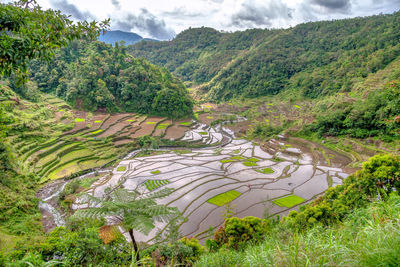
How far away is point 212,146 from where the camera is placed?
2795 centimetres

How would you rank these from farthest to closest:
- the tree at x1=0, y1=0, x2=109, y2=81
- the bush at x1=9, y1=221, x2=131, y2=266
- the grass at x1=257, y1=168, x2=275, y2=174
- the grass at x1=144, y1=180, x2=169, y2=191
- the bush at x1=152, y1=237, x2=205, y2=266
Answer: the grass at x1=257, y1=168, x2=275, y2=174 → the grass at x1=144, y1=180, x2=169, y2=191 → the bush at x1=152, y1=237, x2=205, y2=266 → the bush at x1=9, y1=221, x2=131, y2=266 → the tree at x1=0, y1=0, x2=109, y2=81

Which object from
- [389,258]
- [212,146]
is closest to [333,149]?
[212,146]

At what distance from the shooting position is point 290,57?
61250 mm

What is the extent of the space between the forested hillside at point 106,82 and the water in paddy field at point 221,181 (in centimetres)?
1364

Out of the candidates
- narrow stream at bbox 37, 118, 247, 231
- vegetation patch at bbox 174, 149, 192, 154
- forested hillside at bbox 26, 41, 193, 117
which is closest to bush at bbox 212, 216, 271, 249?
narrow stream at bbox 37, 118, 247, 231

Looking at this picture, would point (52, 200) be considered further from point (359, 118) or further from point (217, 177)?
point (359, 118)

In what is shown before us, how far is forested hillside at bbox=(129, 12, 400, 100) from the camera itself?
40.0 meters

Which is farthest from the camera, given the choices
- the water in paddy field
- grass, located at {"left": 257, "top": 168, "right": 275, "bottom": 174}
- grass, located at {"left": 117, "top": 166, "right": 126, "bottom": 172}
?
grass, located at {"left": 257, "top": 168, "right": 275, "bottom": 174}

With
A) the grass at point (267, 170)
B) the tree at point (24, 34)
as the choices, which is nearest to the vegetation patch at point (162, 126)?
the grass at point (267, 170)

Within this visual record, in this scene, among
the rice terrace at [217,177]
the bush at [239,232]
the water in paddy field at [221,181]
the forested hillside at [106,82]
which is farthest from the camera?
the forested hillside at [106,82]

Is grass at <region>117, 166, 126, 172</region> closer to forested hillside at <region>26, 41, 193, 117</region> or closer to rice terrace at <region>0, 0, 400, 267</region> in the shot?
rice terrace at <region>0, 0, 400, 267</region>

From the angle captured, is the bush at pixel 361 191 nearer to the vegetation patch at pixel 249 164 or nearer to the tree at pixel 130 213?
the tree at pixel 130 213

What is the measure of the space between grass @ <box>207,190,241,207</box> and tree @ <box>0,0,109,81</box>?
13525mm

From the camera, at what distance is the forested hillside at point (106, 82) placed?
31.8 meters
